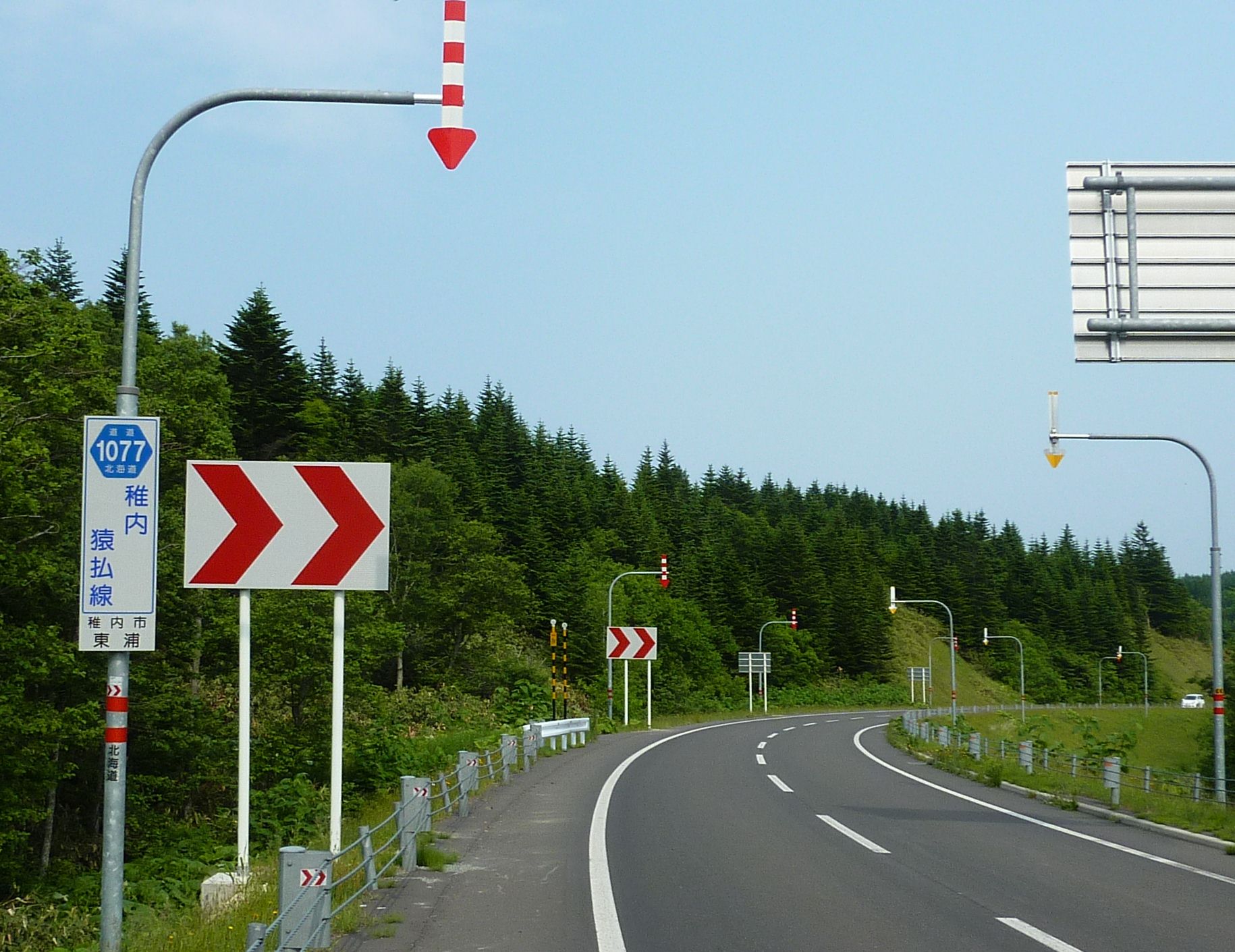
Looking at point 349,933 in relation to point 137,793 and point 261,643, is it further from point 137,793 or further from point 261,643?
point 261,643

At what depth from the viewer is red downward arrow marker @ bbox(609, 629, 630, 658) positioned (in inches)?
1603

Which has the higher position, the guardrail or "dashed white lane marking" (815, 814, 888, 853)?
the guardrail

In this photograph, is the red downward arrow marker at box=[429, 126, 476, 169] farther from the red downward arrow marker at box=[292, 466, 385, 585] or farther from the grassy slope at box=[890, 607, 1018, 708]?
the grassy slope at box=[890, 607, 1018, 708]

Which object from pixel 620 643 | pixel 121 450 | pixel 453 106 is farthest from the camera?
pixel 620 643

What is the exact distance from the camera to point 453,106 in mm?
6980

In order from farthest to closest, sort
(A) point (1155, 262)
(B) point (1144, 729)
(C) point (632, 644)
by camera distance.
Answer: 1. (B) point (1144, 729)
2. (C) point (632, 644)
3. (A) point (1155, 262)

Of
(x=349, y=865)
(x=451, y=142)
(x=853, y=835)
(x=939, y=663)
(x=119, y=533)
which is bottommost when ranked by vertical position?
(x=939, y=663)

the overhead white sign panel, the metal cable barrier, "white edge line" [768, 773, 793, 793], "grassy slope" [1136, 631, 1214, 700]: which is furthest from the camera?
"grassy slope" [1136, 631, 1214, 700]

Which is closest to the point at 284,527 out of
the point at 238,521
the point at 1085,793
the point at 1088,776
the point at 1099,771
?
the point at 238,521

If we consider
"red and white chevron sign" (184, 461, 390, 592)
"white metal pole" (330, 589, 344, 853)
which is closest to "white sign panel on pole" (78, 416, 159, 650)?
"red and white chevron sign" (184, 461, 390, 592)

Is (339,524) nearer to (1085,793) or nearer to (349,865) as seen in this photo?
(349,865)

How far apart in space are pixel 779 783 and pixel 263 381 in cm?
5407

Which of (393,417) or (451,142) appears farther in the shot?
(393,417)

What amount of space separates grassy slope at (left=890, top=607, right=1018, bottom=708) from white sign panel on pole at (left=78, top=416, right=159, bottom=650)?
11469cm
